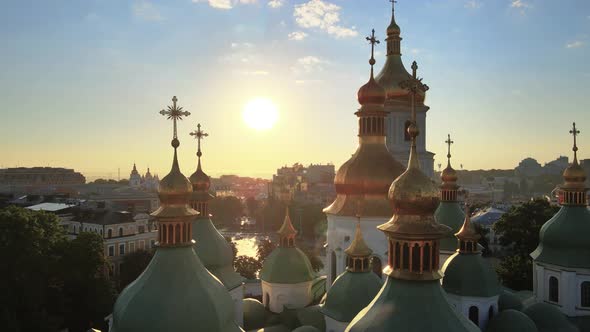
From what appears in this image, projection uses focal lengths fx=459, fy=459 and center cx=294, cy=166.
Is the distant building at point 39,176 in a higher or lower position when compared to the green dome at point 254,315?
higher

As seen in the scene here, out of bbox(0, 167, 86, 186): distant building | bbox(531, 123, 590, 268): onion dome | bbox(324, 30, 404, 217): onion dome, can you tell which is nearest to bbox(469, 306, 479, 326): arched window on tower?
bbox(324, 30, 404, 217): onion dome

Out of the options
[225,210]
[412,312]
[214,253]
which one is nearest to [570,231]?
[412,312]

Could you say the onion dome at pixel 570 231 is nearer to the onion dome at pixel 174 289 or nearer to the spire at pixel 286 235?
the spire at pixel 286 235

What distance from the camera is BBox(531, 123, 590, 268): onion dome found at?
73.4 ft

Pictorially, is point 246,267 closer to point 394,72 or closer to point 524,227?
point 394,72

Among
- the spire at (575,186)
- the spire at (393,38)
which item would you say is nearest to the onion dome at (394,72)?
the spire at (393,38)

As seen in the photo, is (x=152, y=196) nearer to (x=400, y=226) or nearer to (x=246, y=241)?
(x=246, y=241)

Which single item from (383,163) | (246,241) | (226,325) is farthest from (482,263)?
(246,241)

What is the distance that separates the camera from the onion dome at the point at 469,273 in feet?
63.0

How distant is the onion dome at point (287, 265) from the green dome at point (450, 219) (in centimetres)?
A: 706

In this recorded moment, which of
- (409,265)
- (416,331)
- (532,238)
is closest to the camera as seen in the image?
(416,331)

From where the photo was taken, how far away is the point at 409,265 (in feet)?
35.0

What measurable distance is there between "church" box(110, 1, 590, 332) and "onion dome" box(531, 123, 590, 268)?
0.17 feet

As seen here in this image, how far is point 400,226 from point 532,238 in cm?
3454
